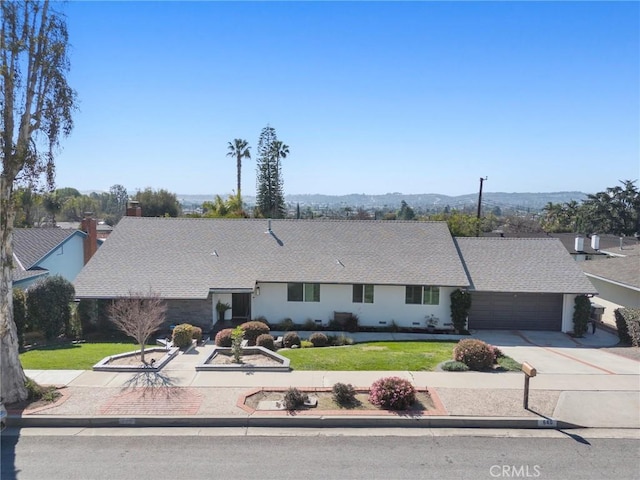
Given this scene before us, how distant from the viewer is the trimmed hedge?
21.4m

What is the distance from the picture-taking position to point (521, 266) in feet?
81.9

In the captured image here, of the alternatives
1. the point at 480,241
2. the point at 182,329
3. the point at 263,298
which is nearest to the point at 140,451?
the point at 182,329

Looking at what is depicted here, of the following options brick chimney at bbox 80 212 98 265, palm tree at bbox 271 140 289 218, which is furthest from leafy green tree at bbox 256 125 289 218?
brick chimney at bbox 80 212 98 265

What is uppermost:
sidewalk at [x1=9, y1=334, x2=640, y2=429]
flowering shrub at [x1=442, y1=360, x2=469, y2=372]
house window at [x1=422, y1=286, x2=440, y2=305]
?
house window at [x1=422, y1=286, x2=440, y2=305]

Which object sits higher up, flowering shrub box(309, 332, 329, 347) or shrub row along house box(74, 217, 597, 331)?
shrub row along house box(74, 217, 597, 331)

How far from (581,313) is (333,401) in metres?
15.7

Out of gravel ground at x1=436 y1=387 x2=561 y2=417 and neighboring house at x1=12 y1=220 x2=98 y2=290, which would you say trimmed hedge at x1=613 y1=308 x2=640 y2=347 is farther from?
neighboring house at x1=12 y1=220 x2=98 y2=290

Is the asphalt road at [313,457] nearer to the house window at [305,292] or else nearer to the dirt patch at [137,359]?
the dirt patch at [137,359]

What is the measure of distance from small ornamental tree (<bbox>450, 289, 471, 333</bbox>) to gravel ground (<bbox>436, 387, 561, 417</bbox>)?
906 cm

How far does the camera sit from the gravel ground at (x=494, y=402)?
1229 centimetres

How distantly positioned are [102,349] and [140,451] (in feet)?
32.0

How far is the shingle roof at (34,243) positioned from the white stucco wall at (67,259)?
354 mm

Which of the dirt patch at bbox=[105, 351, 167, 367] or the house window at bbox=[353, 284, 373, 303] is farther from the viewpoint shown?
the house window at bbox=[353, 284, 373, 303]

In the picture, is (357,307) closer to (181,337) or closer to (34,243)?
(181,337)
